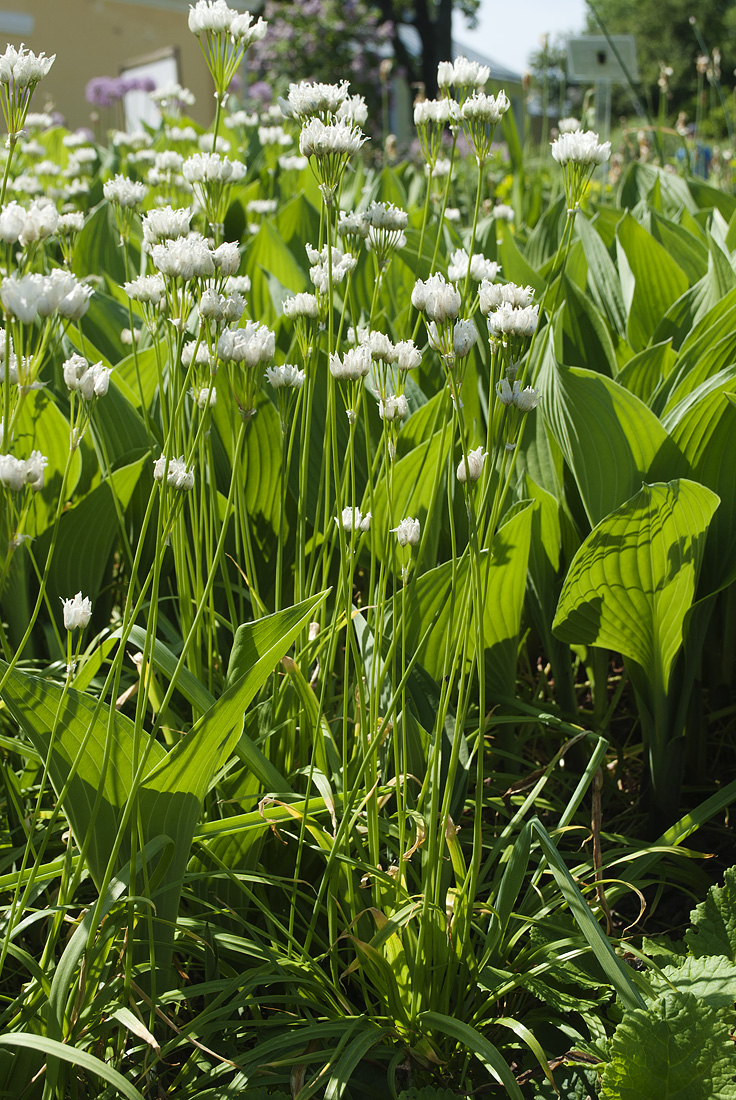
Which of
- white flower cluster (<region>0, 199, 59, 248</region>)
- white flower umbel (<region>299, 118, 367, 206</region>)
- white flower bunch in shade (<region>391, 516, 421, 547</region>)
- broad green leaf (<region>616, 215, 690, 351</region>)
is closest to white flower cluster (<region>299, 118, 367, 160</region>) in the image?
white flower umbel (<region>299, 118, 367, 206</region>)

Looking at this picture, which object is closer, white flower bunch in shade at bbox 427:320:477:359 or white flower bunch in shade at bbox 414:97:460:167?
white flower bunch in shade at bbox 427:320:477:359

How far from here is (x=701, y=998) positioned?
102cm

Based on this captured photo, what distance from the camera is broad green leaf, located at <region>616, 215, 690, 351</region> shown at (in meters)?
2.03

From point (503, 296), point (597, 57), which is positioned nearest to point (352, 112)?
point (503, 296)

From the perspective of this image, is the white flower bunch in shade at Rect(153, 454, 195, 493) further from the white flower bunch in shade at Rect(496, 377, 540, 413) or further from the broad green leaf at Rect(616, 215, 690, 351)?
the broad green leaf at Rect(616, 215, 690, 351)

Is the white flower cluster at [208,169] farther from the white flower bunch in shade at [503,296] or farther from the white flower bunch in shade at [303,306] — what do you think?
the white flower bunch in shade at [503,296]

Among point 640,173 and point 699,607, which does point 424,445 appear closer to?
point 699,607

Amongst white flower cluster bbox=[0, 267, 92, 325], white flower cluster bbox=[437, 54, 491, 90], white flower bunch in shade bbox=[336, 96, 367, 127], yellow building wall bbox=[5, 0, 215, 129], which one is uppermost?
yellow building wall bbox=[5, 0, 215, 129]

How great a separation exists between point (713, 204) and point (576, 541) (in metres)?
1.93

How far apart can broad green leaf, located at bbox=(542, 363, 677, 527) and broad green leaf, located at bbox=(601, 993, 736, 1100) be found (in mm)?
787

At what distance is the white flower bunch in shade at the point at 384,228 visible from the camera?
121cm

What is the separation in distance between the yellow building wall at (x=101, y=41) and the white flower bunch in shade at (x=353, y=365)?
1560 centimetres

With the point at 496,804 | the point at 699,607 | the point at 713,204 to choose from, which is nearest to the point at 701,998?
the point at 496,804

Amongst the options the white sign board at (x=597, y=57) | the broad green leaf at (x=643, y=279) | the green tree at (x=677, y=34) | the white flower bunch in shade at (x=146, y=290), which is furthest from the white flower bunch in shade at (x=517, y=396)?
the green tree at (x=677, y=34)
